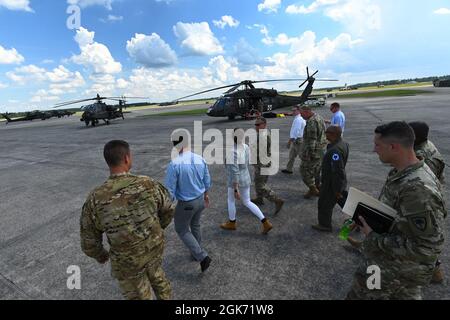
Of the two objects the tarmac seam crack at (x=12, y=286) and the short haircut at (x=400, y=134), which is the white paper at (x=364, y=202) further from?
the tarmac seam crack at (x=12, y=286)

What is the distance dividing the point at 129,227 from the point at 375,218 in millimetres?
2065

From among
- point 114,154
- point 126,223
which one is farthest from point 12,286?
point 114,154

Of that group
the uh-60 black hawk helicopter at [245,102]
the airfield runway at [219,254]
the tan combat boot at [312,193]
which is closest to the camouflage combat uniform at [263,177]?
the airfield runway at [219,254]

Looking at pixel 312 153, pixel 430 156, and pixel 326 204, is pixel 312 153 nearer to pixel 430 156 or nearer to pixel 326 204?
pixel 326 204

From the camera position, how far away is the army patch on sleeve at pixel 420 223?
1908mm

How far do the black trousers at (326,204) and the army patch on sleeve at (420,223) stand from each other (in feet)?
7.59

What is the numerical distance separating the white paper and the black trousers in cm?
199

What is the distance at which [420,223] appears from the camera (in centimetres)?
192

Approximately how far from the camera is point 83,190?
24.9 feet

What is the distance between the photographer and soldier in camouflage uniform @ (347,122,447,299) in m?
1.92

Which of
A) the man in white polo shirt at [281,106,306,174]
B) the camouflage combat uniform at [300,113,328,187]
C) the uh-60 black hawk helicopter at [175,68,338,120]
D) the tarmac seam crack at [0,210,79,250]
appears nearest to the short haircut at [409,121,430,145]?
the camouflage combat uniform at [300,113,328,187]

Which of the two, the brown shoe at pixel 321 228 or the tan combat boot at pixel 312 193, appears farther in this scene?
the tan combat boot at pixel 312 193

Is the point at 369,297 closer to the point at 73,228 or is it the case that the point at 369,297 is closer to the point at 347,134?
the point at 73,228

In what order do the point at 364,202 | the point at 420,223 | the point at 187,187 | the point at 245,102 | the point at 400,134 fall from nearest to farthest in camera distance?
the point at 420,223 < the point at 400,134 < the point at 364,202 < the point at 187,187 < the point at 245,102
